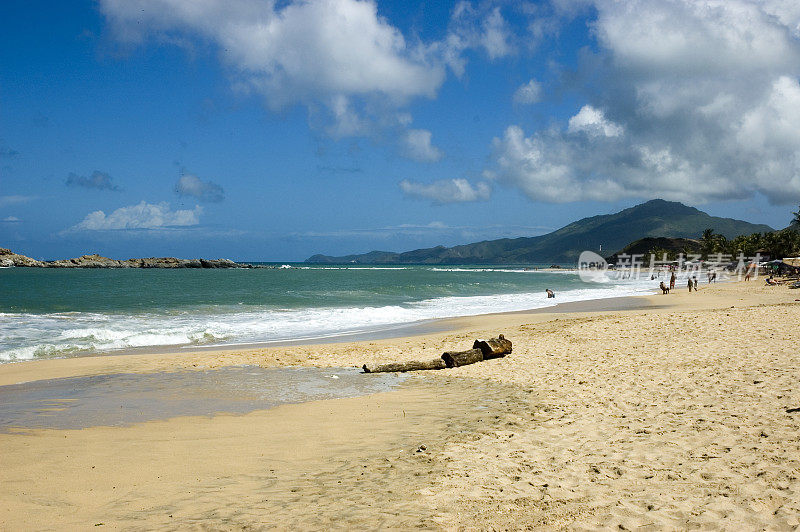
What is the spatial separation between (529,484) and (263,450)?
3.35 m

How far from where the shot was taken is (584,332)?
15906 mm

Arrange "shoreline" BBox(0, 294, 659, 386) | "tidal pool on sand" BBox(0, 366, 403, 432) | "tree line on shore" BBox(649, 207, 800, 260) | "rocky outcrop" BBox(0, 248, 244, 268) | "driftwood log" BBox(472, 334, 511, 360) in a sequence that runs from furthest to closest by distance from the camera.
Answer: "rocky outcrop" BBox(0, 248, 244, 268)
"tree line on shore" BBox(649, 207, 800, 260)
"driftwood log" BBox(472, 334, 511, 360)
"shoreline" BBox(0, 294, 659, 386)
"tidal pool on sand" BBox(0, 366, 403, 432)

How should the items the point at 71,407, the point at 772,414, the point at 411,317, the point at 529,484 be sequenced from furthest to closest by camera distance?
the point at 411,317 < the point at 71,407 < the point at 772,414 < the point at 529,484

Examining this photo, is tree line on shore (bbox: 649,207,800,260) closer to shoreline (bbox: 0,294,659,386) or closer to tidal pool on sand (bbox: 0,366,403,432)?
shoreline (bbox: 0,294,659,386)

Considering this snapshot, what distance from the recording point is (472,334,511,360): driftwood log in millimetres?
12961

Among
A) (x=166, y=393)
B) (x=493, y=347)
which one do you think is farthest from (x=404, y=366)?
(x=166, y=393)

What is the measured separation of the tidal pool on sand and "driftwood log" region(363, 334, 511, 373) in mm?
360

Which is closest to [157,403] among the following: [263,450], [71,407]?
[71,407]

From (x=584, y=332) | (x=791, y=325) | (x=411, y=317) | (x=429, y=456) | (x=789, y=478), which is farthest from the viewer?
(x=411, y=317)

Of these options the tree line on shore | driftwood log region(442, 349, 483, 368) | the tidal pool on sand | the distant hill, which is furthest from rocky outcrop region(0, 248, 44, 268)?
the distant hill

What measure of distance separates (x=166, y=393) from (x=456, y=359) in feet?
21.1

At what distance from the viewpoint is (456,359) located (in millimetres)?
12375

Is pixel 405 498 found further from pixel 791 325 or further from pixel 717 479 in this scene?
pixel 791 325

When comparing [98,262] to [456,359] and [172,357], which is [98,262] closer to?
[172,357]
